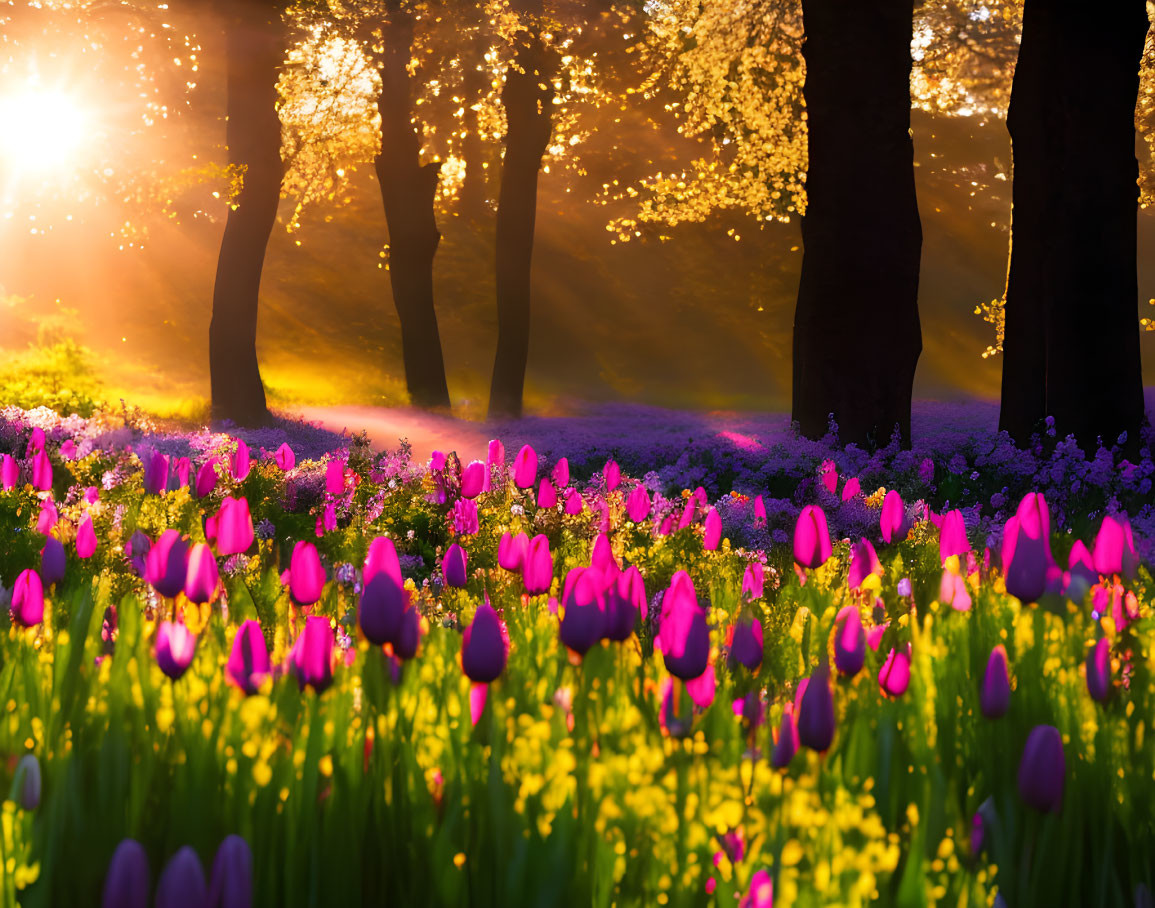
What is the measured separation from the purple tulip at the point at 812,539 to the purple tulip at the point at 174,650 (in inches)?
79.0

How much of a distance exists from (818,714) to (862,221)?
30.3 feet

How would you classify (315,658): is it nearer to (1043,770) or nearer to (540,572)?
(540,572)

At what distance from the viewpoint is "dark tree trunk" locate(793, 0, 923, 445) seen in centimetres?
1070

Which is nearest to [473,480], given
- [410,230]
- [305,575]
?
[305,575]

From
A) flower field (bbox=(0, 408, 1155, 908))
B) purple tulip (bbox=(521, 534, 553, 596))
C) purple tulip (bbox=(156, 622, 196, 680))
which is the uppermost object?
purple tulip (bbox=(521, 534, 553, 596))

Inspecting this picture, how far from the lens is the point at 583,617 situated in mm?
2564

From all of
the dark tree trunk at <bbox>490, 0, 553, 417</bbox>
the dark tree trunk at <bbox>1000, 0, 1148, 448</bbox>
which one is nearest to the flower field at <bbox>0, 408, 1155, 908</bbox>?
the dark tree trunk at <bbox>1000, 0, 1148, 448</bbox>

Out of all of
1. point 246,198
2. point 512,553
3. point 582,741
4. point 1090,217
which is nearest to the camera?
point 582,741

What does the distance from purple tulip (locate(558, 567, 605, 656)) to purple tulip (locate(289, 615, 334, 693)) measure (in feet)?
1.73

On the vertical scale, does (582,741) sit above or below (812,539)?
below

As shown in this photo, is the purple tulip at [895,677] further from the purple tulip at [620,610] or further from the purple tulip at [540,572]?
the purple tulip at [540,572]

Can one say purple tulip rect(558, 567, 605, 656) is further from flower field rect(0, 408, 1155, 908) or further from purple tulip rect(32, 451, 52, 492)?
purple tulip rect(32, 451, 52, 492)

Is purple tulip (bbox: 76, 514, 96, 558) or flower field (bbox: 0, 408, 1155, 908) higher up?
purple tulip (bbox: 76, 514, 96, 558)

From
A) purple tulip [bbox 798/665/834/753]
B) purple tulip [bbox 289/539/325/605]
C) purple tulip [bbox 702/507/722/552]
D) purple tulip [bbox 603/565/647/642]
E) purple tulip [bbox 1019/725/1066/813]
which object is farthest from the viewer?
purple tulip [bbox 702/507/722/552]
